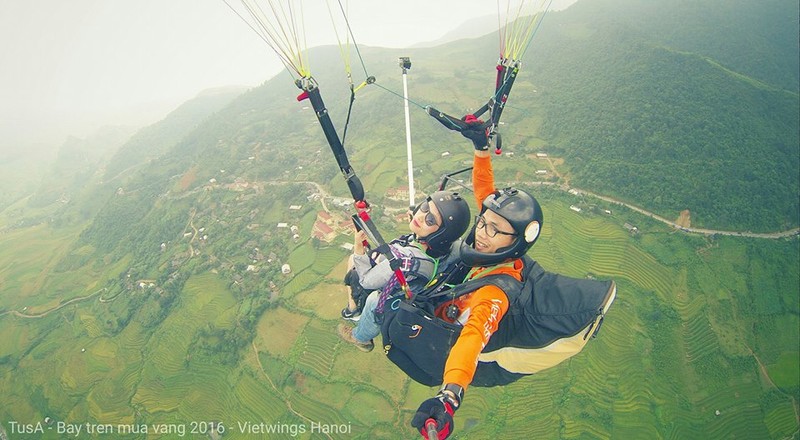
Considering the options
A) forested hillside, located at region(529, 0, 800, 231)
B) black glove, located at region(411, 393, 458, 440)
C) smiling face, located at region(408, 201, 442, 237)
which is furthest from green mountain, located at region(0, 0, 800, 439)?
black glove, located at region(411, 393, 458, 440)

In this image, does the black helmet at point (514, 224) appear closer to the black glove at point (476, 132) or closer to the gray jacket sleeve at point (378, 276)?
the gray jacket sleeve at point (378, 276)

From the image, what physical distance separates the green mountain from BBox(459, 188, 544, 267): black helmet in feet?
55.1

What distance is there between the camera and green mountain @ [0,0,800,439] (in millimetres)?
17328

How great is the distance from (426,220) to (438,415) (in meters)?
1.86

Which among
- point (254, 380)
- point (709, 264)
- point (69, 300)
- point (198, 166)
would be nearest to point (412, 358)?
point (254, 380)

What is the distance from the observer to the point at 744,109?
30.0 m

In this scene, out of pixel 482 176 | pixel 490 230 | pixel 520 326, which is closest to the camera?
pixel 520 326

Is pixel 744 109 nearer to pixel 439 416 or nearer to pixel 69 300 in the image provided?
pixel 439 416

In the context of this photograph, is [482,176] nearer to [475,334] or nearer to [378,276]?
[378,276]

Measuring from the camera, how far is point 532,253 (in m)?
23.8

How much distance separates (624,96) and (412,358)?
42491 mm

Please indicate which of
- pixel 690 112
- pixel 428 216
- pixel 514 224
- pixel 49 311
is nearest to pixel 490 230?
pixel 514 224

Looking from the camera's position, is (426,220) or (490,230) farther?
(426,220)

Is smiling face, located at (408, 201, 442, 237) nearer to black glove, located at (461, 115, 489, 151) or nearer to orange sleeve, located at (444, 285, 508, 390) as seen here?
black glove, located at (461, 115, 489, 151)
